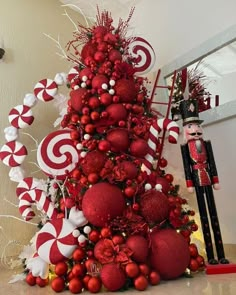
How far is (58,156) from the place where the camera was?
4.33 feet

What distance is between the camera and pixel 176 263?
3.34 feet

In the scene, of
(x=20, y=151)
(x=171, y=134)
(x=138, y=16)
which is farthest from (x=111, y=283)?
(x=138, y=16)

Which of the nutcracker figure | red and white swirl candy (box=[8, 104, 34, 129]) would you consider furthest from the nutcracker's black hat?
→ red and white swirl candy (box=[8, 104, 34, 129])

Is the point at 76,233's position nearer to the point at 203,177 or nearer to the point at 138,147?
the point at 138,147

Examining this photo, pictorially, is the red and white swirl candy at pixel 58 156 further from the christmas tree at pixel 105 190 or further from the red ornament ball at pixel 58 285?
the red ornament ball at pixel 58 285

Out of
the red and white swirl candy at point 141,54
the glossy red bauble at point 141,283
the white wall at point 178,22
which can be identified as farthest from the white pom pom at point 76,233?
the white wall at point 178,22

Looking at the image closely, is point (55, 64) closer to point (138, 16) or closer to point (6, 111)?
point (6, 111)

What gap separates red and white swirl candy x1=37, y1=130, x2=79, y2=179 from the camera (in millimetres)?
1310

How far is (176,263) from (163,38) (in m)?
1.22

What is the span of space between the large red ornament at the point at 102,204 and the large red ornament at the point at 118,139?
156mm

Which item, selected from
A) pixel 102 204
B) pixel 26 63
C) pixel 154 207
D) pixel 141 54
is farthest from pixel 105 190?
pixel 26 63

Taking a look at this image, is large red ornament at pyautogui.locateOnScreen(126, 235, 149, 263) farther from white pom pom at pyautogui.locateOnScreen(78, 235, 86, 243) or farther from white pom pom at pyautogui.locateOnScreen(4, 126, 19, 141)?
white pom pom at pyautogui.locateOnScreen(4, 126, 19, 141)

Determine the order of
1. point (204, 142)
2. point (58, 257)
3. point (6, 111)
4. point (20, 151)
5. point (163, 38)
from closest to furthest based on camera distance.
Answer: point (58, 257) → point (204, 142) → point (20, 151) → point (6, 111) → point (163, 38)

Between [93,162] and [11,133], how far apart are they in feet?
1.58
